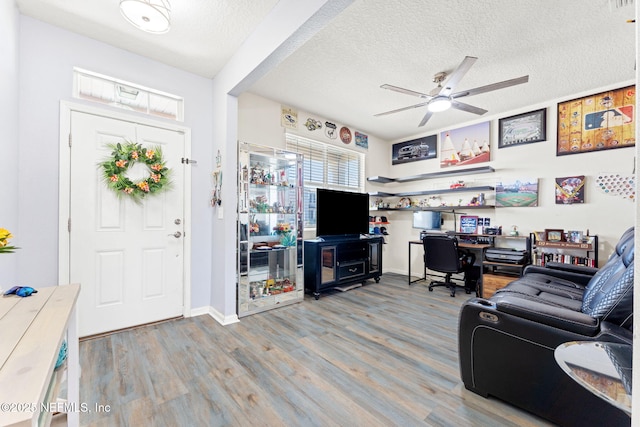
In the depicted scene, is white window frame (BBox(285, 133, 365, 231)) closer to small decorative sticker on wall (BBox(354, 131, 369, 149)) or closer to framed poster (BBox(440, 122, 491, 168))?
small decorative sticker on wall (BBox(354, 131, 369, 149))

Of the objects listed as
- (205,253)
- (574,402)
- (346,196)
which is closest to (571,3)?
(574,402)

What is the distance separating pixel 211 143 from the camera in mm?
3078

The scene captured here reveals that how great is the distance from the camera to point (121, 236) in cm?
254

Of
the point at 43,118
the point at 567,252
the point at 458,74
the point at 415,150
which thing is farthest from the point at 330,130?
the point at 567,252

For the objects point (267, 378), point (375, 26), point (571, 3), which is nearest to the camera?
point (267, 378)

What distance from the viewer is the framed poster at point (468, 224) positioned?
13.9ft

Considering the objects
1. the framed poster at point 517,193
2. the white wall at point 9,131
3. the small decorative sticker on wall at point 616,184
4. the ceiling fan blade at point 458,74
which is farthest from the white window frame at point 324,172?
the small decorative sticker on wall at point 616,184

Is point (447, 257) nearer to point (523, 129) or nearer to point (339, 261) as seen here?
point (339, 261)

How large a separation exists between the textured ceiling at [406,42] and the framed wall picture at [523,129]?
295 millimetres

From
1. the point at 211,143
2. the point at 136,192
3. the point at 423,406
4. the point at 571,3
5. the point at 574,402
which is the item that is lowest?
the point at 423,406

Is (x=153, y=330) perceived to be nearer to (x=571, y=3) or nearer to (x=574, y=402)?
(x=574, y=402)

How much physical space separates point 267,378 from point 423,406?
1028 mm

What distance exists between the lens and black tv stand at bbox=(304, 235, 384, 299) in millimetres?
3668

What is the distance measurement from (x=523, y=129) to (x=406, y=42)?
260 centimetres
